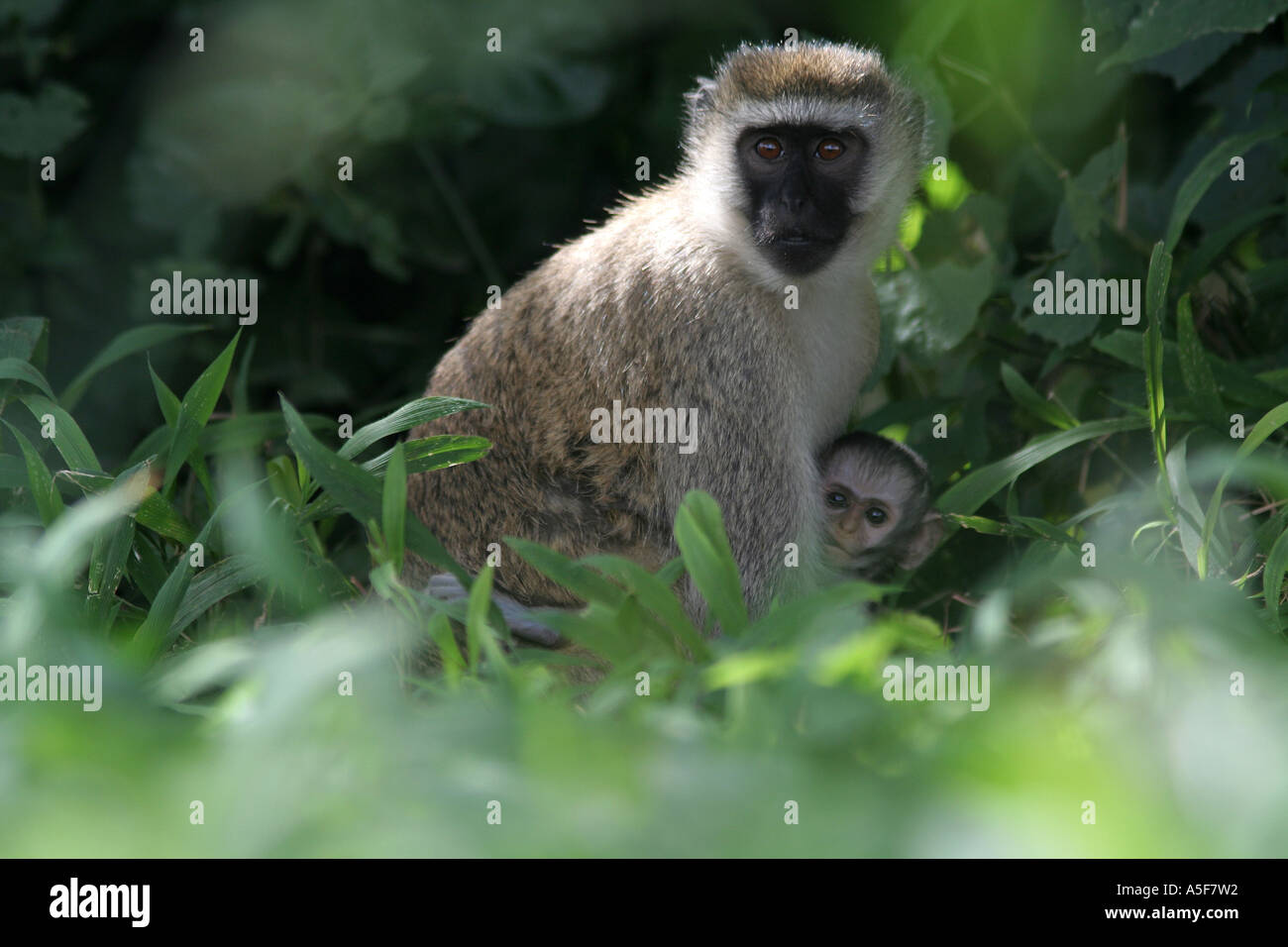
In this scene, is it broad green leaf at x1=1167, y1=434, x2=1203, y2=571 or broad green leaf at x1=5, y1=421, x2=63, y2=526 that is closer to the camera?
broad green leaf at x1=1167, y1=434, x2=1203, y2=571

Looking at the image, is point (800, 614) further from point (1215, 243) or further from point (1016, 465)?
point (1215, 243)

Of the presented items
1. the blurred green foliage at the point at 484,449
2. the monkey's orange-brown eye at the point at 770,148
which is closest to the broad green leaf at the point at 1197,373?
the blurred green foliage at the point at 484,449

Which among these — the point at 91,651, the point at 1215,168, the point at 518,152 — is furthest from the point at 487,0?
the point at 91,651

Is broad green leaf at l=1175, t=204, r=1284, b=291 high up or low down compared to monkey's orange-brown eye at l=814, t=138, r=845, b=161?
down

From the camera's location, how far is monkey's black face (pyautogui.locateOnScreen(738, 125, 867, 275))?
3777 mm

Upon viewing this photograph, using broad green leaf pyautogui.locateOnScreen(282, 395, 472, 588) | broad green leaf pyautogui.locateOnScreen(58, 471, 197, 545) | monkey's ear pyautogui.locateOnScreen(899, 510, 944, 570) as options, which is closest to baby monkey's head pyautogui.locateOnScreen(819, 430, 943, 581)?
monkey's ear pyautogui.locateOnScreen(899, 510, 944, 570)

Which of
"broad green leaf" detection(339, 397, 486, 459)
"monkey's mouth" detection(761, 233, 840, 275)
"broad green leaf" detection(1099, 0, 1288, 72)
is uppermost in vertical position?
"broad green leaf" detection(1099, 0, 1288, 72)

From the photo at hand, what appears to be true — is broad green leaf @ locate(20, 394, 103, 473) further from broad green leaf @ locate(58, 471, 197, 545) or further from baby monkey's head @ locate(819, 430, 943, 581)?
baby monkey's head @ locate(819, 430, 943, 581)

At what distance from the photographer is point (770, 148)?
3.92 m

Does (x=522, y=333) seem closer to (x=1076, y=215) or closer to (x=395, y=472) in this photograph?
(x=395, y=472)

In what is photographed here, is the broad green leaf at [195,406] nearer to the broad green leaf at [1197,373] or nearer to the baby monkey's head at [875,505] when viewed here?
the baby monkey's head at [875,505]

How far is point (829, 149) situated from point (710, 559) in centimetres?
165

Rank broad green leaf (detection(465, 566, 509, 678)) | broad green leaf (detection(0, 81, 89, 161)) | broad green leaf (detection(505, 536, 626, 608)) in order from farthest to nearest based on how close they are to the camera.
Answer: broad green leaf (detection(0, 81, 89, 161)), broad green leaf (detection(505, 536, 626, 608)), broad green leaf (detection(465, 566, 509, 678))

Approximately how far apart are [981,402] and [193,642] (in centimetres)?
267
